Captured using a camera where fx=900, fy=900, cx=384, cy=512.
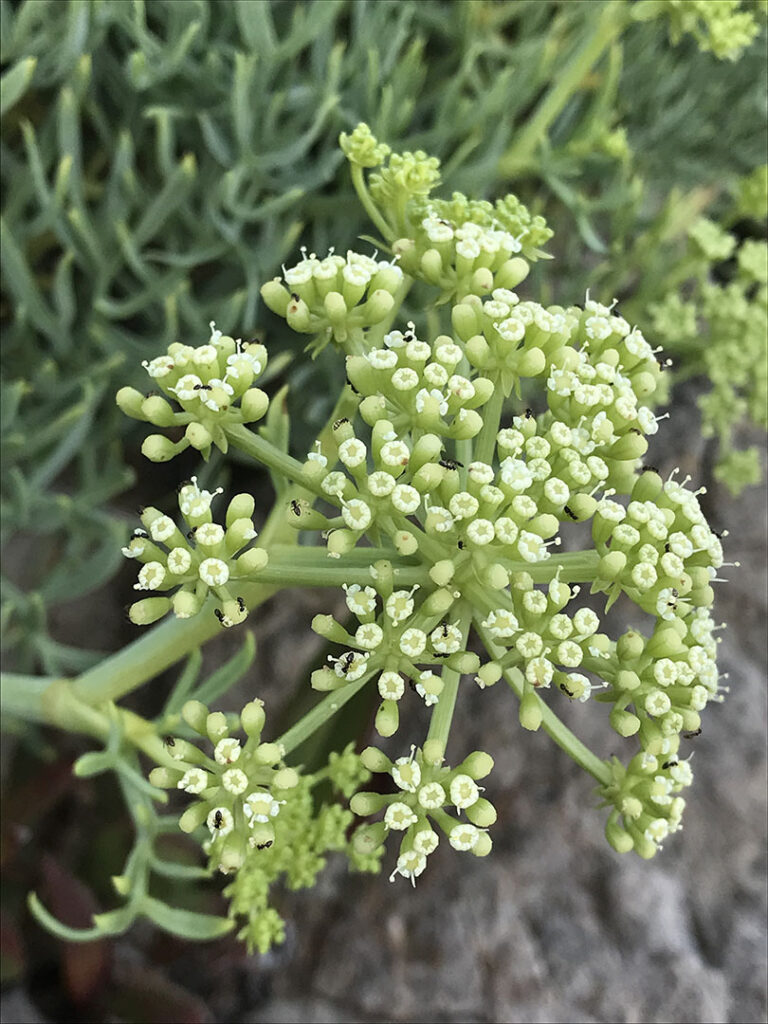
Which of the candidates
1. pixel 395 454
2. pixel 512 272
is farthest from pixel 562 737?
pixel 512 272

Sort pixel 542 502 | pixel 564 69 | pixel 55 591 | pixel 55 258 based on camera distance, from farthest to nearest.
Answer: pixel 55 258 < pixel 55 591 < pixel 564 69 < pixel 542 502

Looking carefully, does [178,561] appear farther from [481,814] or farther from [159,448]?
[481,814]

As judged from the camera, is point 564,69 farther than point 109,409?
No

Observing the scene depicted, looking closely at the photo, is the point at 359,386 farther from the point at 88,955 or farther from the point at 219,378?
the point at 88,955

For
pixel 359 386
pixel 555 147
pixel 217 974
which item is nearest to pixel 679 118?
pixel 555 147

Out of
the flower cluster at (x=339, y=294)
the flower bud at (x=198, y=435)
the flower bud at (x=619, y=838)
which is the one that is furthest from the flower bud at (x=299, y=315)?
the flower bud at (x=619, y=838)

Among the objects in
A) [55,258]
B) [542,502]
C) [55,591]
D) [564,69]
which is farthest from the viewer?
[55,258]

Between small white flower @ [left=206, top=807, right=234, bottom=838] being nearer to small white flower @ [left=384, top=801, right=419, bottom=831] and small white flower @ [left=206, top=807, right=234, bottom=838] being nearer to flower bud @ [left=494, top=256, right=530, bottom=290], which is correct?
small white flower @ [left=384, top=801, right=419, bottom=831]
